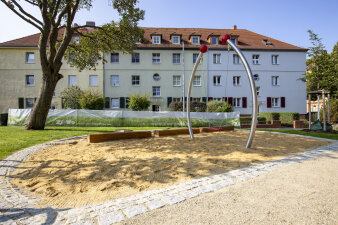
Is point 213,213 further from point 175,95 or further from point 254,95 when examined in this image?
point 175,95

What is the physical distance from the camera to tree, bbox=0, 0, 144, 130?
10.1m

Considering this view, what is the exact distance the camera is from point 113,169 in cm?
389

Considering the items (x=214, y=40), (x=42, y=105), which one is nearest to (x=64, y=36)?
(x=42, y=105)

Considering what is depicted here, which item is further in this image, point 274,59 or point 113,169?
point 274,59

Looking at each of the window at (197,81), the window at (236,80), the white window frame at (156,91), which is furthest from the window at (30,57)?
the window at (236,80)

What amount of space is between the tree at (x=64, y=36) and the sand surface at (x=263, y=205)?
10.8 metres

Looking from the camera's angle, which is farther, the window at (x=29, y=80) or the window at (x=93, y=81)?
the window at (x=93, y=81)

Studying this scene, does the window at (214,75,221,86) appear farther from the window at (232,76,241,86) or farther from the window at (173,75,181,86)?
the window at (173,75,181,86)

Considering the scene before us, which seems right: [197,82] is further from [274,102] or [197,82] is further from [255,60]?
[274,102]

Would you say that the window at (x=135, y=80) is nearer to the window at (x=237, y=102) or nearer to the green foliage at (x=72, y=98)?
the green foliage at (x=72, y=98)

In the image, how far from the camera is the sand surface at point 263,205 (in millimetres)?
2057

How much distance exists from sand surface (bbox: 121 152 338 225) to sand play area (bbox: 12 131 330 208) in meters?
0.78

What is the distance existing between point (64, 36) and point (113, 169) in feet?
35.5

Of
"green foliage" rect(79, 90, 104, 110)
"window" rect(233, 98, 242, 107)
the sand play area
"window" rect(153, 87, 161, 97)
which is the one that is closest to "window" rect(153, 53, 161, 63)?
"window" rect(153, 87, 161, 97)
